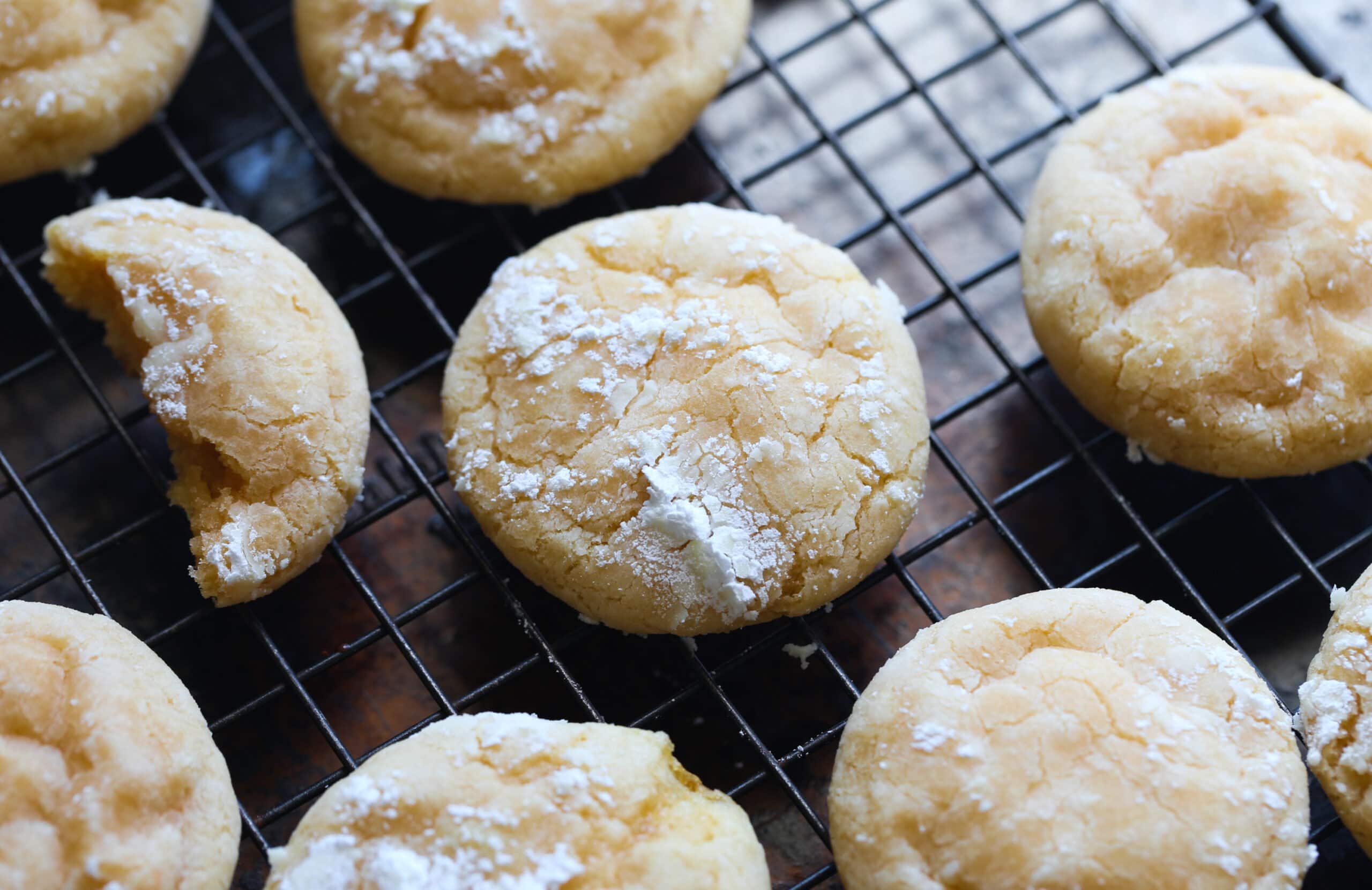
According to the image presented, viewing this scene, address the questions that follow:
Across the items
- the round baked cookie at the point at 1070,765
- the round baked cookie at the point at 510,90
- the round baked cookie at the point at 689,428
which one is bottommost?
the round baked cookie at the point at 1070,765

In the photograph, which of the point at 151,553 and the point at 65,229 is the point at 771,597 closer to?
the point at 151,553

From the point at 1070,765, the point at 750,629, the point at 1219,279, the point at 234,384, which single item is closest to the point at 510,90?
the point at 234,384

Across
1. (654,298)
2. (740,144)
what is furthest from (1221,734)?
(740,144)

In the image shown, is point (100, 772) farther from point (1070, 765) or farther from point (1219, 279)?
point (1219, 279)

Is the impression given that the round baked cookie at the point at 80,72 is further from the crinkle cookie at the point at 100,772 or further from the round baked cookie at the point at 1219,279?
the round baked cookie at the point at 1219,279

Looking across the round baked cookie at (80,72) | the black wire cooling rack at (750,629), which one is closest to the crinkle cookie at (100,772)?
the black wire cooling rack at (750,629)

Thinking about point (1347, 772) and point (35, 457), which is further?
point (35, 457)
